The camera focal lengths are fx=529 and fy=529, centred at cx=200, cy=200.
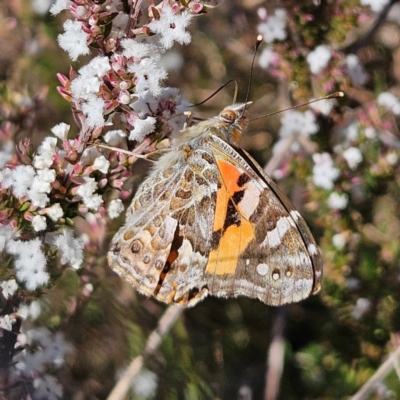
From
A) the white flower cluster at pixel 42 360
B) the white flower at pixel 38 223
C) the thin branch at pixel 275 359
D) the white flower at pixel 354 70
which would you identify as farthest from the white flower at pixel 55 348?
the white flower at pixel 354 70

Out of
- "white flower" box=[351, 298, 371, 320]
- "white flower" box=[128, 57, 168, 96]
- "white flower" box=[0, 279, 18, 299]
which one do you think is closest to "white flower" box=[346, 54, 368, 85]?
"white flower" box=[351, 298, 371, 320]

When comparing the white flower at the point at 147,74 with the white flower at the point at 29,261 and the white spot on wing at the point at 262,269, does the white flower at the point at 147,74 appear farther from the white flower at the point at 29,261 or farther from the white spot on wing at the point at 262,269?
the white spot on wing at the point at 262,269

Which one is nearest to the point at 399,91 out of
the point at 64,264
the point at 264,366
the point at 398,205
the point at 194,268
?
the point at 398,205

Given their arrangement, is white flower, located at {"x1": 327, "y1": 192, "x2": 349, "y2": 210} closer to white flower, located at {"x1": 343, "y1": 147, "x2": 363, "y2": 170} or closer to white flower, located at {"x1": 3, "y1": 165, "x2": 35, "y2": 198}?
white flower, located at {"x1": 343, "y1": 147, "x2": 363, "y2": 170}

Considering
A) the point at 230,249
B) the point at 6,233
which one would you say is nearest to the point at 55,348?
the point at 6,233

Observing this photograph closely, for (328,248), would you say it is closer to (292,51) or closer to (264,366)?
(264,366)

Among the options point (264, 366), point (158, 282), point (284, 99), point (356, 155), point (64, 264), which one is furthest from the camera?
point (284, 99)
